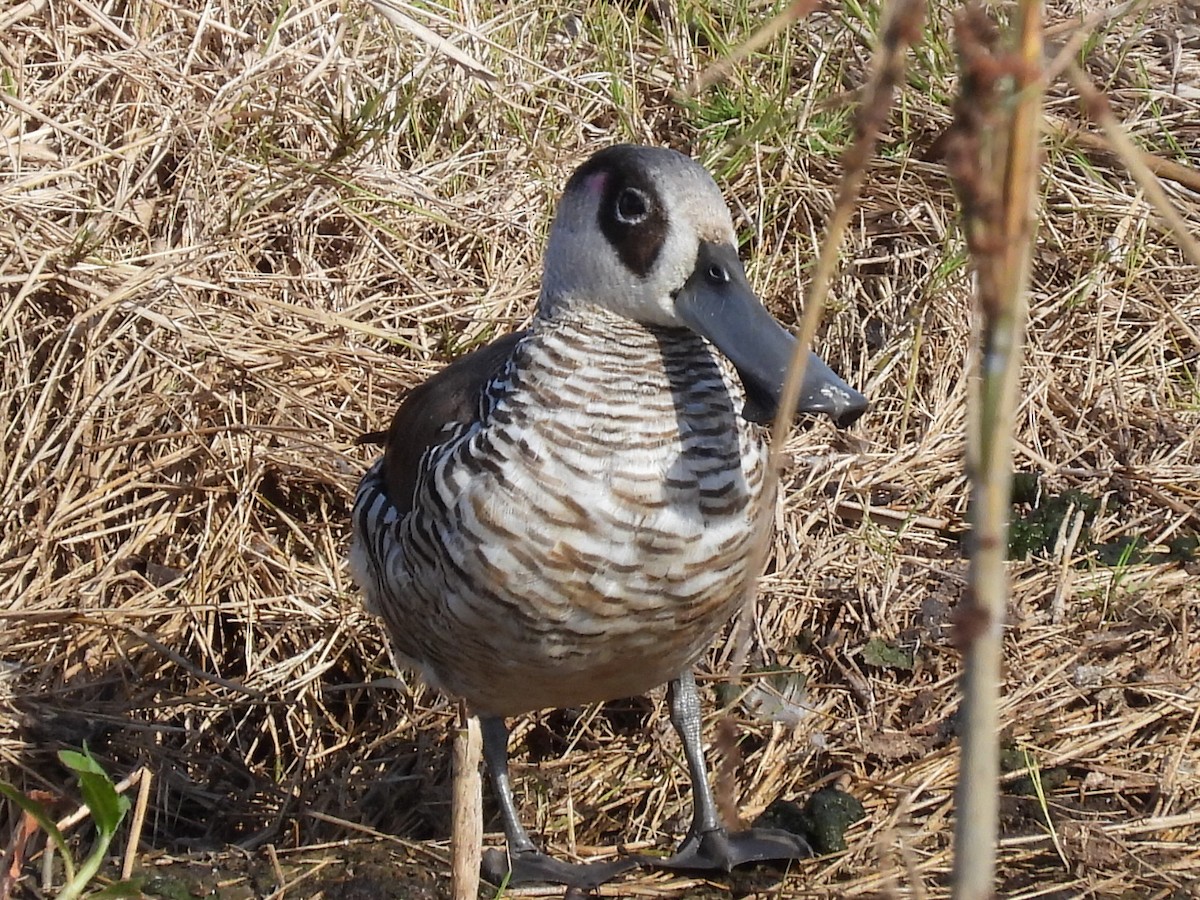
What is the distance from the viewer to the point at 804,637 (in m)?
3.83

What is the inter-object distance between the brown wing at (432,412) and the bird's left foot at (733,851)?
90cm

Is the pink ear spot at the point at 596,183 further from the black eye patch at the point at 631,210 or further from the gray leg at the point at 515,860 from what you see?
the gray leg at the point at 515,860

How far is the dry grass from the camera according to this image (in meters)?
3.53

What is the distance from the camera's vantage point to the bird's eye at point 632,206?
8.63 feet

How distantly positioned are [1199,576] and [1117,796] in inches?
30.4

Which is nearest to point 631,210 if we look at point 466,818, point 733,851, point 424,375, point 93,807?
point 466,818

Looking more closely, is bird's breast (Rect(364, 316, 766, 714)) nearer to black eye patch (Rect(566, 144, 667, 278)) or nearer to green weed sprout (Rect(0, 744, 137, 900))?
black eye patch (Rect(566, 144, 667, 278))

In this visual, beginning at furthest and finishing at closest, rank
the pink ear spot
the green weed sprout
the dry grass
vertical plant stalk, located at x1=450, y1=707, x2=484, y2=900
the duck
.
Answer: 1. the dry grass
2. the pink ear spot
3. the duck
4. vertical plant stalk, located at x1=450, y1=707, x2=484, y2=900
5. the green weed sprout

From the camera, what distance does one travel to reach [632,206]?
2652mm

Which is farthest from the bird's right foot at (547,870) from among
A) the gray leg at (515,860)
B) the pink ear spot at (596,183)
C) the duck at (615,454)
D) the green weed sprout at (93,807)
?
the green weed sprout at (93,807)

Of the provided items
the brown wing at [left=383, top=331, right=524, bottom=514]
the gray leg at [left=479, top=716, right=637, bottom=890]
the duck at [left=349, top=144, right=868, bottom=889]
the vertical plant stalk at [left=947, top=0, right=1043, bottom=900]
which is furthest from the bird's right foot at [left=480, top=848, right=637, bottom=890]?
the vertical plant stalk at [left=947, top=0, right=1043, bottom=900]

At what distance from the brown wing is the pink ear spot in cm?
37

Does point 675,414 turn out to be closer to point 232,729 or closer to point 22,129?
point 232,729

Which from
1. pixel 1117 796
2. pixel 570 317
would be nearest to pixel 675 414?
pixel 570 317
